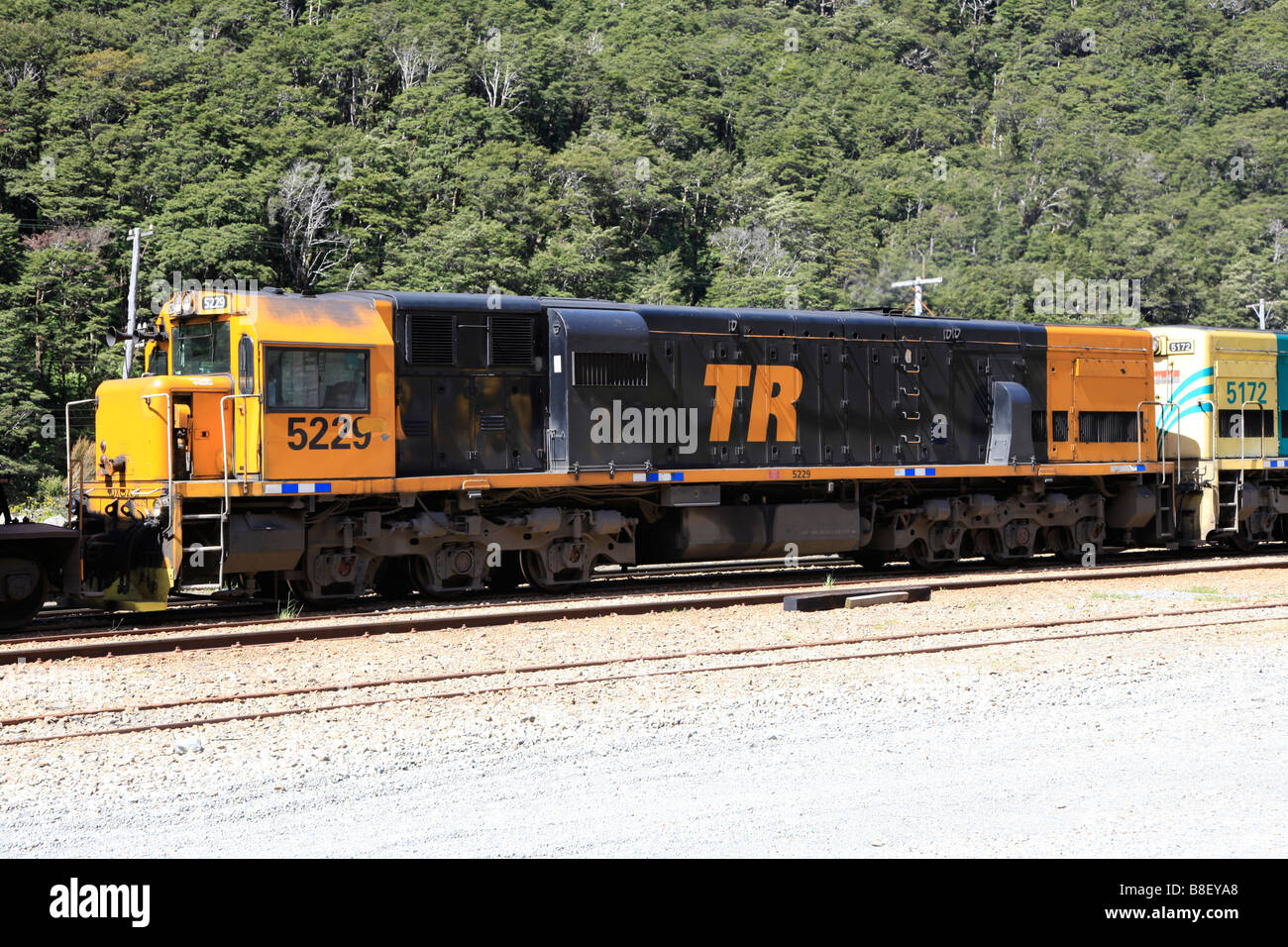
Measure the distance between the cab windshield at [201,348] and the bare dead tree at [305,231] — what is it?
3789 cm

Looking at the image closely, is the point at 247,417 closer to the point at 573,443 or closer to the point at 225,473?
the point at 225,473

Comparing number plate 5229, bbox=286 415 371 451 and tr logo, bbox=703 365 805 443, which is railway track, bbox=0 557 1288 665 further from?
tr logo, bbox=703 365 805 443

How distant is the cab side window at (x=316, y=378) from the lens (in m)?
13.8

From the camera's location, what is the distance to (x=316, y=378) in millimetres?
14094

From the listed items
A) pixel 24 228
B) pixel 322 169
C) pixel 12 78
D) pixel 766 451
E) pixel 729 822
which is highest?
pixel 12 78

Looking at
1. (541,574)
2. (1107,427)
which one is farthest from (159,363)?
(1107,427)

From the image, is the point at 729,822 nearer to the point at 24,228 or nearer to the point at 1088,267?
the point at 24,228

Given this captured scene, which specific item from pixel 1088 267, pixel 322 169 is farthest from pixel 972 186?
pixel 322 169

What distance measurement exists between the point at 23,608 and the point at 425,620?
13.4ft

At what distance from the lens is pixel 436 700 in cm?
973

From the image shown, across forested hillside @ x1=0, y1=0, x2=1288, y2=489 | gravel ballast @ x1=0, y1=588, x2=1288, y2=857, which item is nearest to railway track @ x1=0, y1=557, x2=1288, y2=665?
gravel ballast @ x1=0, y1=588, x2=1288, y2=857

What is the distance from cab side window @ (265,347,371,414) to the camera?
13.8m

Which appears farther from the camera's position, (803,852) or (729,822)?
(729,822)

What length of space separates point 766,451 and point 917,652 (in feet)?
19.8
